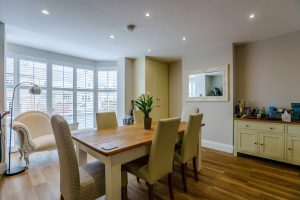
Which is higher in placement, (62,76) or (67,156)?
(62,76)

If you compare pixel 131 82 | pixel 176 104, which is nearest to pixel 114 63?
pixel 131 82

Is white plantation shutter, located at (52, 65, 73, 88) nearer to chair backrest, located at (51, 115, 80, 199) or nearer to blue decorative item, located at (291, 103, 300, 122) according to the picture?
chair backrest, located at (51, 115, 80, 199)

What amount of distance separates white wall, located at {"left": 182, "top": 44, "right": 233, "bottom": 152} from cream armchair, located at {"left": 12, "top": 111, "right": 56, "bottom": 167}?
3466 millimetres

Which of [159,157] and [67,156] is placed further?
[159,157]

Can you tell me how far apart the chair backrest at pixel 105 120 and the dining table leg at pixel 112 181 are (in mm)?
1215

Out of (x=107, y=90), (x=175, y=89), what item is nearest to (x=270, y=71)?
(x=175, y=89)

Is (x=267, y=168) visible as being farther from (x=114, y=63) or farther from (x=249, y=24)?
(x=114, y=63)

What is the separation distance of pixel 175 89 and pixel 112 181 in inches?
157

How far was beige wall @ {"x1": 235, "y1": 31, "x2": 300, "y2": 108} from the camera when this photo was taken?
118 inches

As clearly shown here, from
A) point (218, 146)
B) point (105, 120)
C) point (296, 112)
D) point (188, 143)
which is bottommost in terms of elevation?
point (218, 146)

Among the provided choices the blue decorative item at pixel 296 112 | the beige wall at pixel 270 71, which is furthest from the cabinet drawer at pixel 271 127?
the beige wall at pixel 270 71

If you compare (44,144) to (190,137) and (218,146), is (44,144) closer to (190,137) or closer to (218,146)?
(190,137)

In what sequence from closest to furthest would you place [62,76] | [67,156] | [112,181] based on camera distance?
[67,156] < [112,181] < [62,76]

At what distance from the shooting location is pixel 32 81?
3.93 meters
